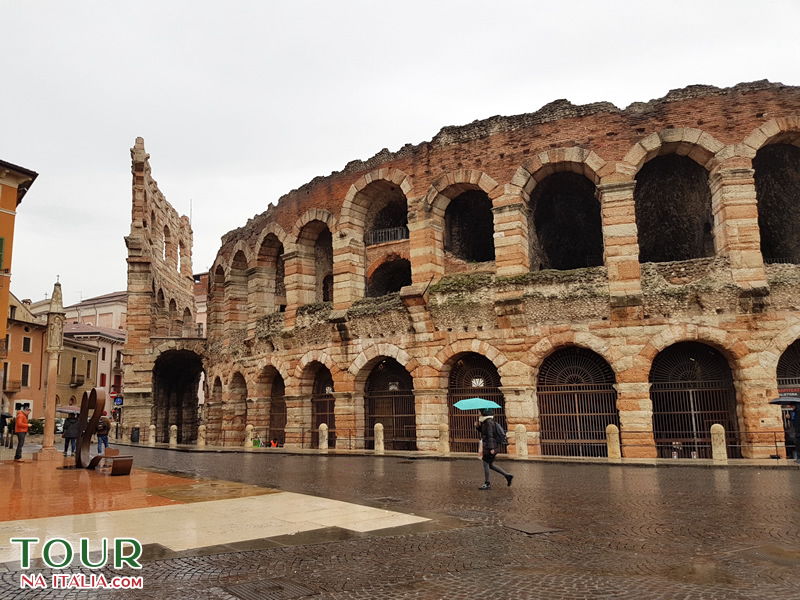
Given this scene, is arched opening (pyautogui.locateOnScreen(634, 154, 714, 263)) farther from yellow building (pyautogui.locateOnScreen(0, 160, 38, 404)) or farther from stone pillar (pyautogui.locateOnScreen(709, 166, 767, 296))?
yellow building (pyautogui.locateOnScreen(0, 160, 38, 404))

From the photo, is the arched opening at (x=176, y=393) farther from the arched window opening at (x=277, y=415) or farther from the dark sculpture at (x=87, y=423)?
the dark sculpture at (x=87, y=423)

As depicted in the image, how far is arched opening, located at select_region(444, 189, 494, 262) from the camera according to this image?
2311 cm

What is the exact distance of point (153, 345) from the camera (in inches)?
1292

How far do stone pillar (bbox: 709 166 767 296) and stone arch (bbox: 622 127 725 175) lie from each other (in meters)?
0.63

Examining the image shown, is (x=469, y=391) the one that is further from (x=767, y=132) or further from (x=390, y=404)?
(x=767, y=132)

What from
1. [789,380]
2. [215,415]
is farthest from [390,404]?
[789,380]

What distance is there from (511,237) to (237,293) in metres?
14.9

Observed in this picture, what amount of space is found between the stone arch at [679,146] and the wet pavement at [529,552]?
10.4 m

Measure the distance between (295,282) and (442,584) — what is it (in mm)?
20283

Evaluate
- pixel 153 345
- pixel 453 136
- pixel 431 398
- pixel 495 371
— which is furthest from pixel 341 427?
pixel 153 345

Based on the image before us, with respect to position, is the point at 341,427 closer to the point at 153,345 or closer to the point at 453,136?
the point at 453,136

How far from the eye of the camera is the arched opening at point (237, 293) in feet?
95.0

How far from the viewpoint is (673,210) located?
Result: 21.9m

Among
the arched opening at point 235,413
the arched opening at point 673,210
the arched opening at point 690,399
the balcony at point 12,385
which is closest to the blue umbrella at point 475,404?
the arched opening at point 690,399
